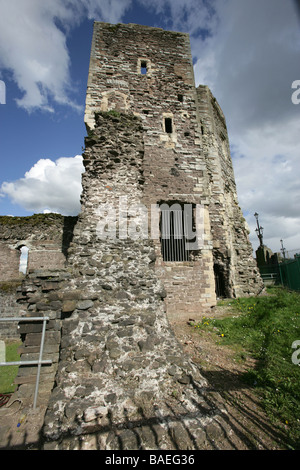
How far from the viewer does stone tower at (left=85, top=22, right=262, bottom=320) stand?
8.03m

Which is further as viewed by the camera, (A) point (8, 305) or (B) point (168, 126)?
(A) point (8, 305)

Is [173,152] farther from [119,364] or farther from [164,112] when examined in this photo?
[119,364]

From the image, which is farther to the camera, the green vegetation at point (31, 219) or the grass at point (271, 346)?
the green vegetation at point (31, 219)

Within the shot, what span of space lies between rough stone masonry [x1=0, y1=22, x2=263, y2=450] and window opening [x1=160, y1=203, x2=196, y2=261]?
54mm

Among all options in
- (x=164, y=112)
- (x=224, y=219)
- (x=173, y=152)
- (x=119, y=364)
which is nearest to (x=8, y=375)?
(x=119, y=364)

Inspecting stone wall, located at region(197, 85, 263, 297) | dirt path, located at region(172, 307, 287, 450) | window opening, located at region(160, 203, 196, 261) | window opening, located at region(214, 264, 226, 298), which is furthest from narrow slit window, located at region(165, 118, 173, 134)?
dirt path, located at region(172, 307, 287, 450)

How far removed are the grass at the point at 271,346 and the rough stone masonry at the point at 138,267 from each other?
888 millimetres

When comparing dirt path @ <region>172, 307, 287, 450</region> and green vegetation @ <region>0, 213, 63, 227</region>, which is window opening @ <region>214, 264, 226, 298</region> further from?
green vegetation @ <region>0, 213, 63, 227</region>

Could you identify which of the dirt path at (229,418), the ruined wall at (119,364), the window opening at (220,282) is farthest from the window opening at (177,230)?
the dirt path at (229,418)

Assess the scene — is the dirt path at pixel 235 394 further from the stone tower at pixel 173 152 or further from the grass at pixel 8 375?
the grass at pixel 8 375

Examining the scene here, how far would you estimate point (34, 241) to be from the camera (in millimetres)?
11750

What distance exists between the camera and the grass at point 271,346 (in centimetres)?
291

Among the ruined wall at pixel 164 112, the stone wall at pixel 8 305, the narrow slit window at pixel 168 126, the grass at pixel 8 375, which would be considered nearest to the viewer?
the grass at pixel 8 375

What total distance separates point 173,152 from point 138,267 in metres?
5.91
